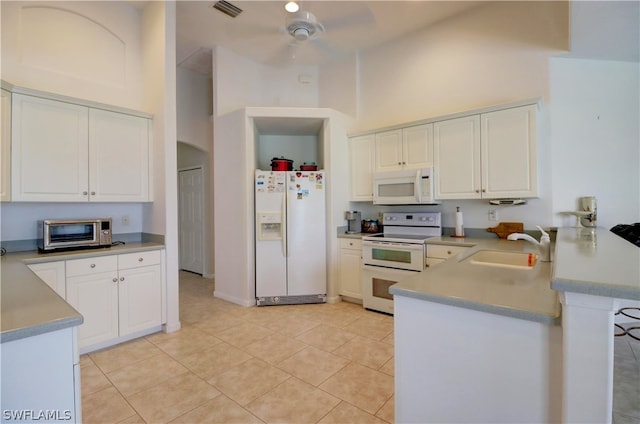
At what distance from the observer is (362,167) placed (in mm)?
3951

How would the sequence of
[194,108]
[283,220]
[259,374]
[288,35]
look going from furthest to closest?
[194,108]
[288,35]
[283,220]
[259,374]

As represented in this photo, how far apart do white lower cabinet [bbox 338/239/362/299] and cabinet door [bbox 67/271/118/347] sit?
95.4 inches

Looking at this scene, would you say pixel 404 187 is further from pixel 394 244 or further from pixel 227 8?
pixel 227 8

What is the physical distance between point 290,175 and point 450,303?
9.33ft

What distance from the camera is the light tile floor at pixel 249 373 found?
180 cm

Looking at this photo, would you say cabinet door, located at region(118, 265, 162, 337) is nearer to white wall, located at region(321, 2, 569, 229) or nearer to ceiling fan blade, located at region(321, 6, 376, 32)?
white wall, located at region(321, 2, 569, 229)

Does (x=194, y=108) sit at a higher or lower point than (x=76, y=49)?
higher

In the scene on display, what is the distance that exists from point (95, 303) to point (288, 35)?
368 cm

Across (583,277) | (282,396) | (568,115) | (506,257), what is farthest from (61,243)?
(568,115)

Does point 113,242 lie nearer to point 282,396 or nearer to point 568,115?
point 282,396

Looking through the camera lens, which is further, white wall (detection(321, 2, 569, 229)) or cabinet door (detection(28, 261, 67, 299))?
white wall (detection(321, 2, 569, 229))

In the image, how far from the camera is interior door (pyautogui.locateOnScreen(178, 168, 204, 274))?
5379 millimetres

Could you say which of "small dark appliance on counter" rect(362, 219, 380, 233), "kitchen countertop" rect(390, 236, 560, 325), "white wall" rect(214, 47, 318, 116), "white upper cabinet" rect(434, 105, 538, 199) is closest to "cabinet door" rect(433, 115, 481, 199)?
"white upper cabinet" rect(434, 105, 538, 199)

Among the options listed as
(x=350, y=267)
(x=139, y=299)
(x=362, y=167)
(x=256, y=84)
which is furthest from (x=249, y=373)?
(x=256, y=84)
